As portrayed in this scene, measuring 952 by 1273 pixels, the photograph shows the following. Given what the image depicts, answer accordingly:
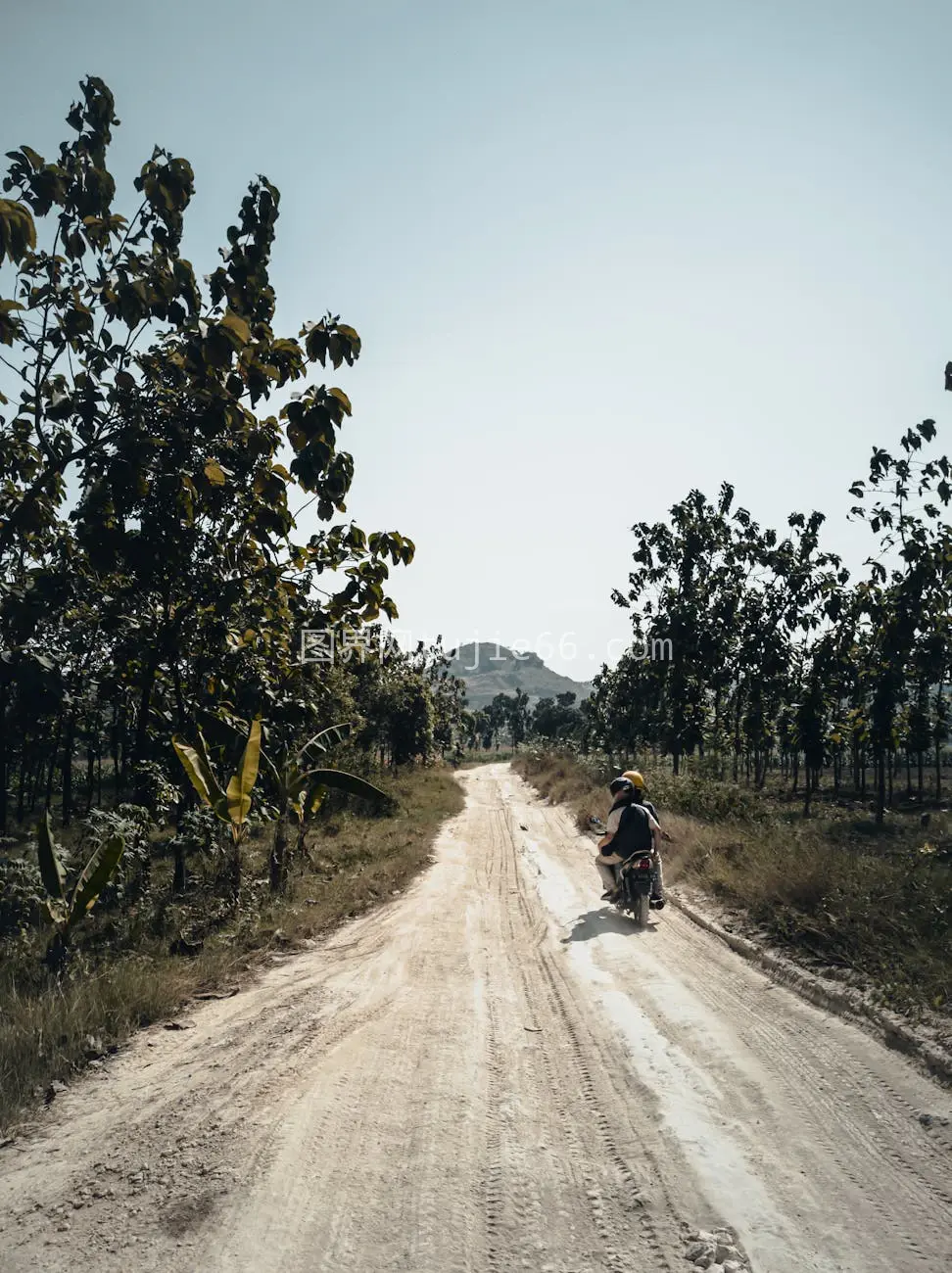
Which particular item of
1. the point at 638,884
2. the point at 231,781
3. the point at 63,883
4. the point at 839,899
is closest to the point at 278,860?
the point at 231,781

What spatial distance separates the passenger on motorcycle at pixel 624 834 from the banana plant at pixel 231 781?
4.65m

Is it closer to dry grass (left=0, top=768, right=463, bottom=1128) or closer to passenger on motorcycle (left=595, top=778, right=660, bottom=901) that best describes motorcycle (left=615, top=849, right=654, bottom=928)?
passenger on motorcycle (left=595, top=778, right=660, bottom=901)

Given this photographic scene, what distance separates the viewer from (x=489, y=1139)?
417cm

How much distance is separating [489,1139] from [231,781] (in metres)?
5.59

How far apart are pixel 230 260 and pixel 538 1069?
19.2 feet

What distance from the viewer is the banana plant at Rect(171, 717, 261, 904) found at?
867 cm

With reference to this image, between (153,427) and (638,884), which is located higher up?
(153,427)

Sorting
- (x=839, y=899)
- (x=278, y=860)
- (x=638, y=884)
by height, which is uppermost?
(x=839, y=899)

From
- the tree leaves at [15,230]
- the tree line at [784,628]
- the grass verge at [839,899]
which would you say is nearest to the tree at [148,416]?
the tree leaves at [15,230]

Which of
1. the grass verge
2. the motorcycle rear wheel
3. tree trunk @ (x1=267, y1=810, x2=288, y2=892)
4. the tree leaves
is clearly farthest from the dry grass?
the grass verge

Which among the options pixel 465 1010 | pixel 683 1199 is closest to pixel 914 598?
pixel 465 1010

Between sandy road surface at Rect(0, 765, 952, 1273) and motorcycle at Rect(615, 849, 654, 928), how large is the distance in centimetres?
240

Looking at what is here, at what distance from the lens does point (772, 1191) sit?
3.69 meters

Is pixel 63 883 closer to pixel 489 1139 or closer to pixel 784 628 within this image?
pixel 489 1139
